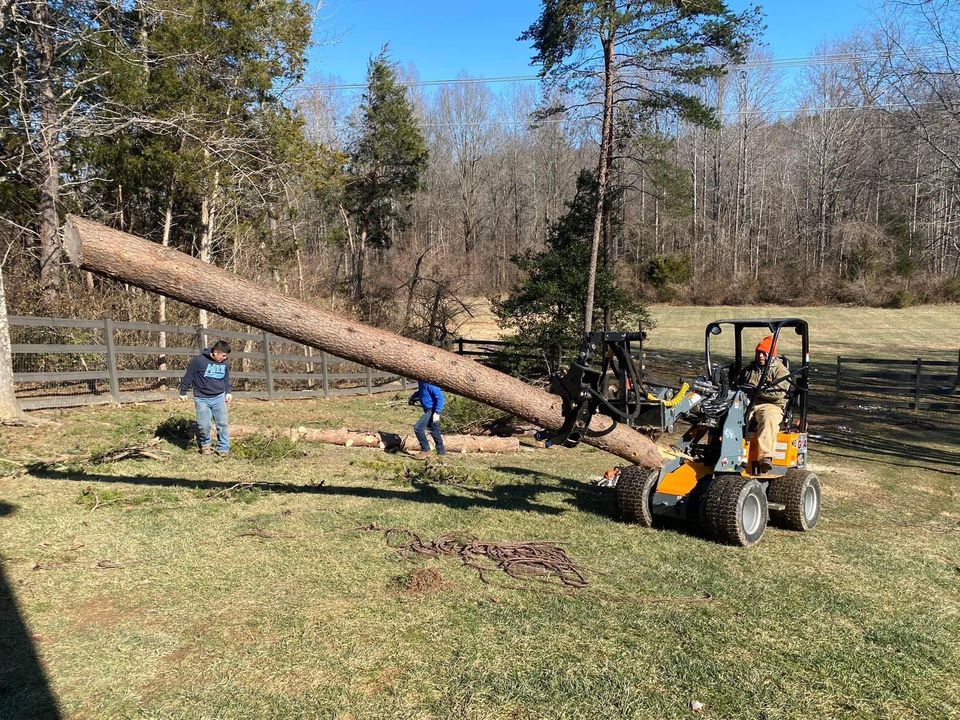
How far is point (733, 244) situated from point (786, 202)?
6682 mm

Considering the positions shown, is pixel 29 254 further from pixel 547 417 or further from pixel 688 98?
pixel 688 98

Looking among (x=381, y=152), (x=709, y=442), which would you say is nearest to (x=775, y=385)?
(x=709, y=442)

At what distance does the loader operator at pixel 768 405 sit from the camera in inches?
269

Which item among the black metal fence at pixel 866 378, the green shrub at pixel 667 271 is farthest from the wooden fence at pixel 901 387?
the green shrub at pixel 667 271

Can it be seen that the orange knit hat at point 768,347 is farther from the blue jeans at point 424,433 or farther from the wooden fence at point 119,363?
the wooden fence at point 119,363

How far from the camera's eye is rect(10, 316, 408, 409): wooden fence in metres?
12.1

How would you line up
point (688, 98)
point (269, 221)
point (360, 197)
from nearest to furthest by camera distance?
point (688, 98) → point (269, 221) → point (360, 197)

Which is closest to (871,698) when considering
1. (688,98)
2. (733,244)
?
(688,98)

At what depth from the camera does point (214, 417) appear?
31.6ft

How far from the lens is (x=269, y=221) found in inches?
907

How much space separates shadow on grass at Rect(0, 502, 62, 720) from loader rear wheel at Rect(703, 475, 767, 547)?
5159 millimetres

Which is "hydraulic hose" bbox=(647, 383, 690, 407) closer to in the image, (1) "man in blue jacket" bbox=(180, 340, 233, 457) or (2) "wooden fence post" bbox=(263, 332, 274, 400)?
(1) "man in blue jacket" bbox=(180, 340, 233, 457)

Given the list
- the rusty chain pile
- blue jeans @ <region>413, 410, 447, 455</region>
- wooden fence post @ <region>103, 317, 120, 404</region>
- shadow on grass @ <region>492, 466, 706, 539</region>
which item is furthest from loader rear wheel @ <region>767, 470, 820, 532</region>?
wooden fence post @ <region>103, 317, 120, 404</region>

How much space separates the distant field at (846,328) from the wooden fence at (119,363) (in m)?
13.5
